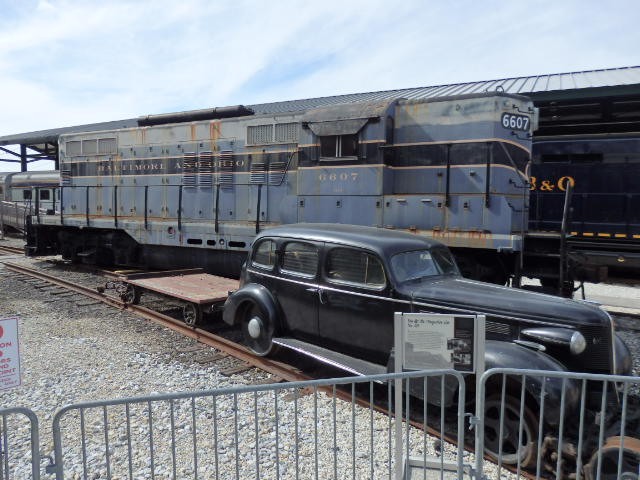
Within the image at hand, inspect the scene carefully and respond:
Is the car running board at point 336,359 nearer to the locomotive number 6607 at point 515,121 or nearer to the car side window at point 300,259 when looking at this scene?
the car side window at point 300,259

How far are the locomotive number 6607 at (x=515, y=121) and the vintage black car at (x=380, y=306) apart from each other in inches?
130

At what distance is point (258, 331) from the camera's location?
5855 mm

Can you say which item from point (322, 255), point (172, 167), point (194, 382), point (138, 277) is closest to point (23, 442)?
point (194, 382)

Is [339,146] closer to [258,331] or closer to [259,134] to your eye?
[259,134]

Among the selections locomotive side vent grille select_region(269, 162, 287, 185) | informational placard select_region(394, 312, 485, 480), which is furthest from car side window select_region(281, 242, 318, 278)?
locomotive side vent grille select_region(269, 162, 287, 185)

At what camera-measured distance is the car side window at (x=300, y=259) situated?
5324 millimetres

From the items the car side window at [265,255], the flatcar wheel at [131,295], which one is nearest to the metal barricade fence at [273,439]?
the car side window at [265,255]

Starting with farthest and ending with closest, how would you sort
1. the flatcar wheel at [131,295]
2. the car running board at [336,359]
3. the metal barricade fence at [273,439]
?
1. the flatcar wheel at [131,295]
2. the car running board at [336,359]
3. the metal barricade fence at [273,439]

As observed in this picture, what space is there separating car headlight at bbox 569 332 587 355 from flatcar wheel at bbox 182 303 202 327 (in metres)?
5.02

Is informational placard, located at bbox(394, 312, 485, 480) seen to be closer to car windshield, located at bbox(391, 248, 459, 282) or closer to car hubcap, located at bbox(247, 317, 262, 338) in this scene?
car windshield, located at bbox(391, 248, 459, 282)

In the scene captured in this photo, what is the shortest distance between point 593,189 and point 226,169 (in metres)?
8.91

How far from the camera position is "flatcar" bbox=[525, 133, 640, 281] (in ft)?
36.8

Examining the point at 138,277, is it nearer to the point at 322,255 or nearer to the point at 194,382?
the point at 194,382

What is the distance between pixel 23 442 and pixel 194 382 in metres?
1.72
